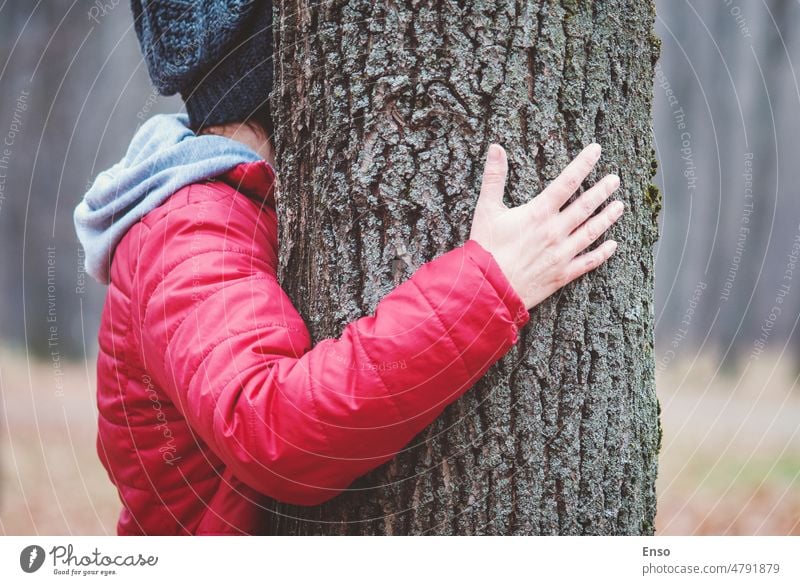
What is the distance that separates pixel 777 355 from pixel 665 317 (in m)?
0.52

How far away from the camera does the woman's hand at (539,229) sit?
3.34 feet

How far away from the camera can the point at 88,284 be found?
370cm

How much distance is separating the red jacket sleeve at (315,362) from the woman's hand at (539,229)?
0.04 m

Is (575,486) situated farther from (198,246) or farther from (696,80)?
(696,80)

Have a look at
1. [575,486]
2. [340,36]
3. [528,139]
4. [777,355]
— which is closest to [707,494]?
[777,355]

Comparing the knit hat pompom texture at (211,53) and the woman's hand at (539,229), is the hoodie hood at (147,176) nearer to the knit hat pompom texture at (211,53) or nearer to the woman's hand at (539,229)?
the knit hat pompom texture at (211,53)

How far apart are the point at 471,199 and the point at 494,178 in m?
0.05

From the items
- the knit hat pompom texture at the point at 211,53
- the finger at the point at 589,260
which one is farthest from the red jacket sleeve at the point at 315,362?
the knit hat pompom texture at the point at 211,53

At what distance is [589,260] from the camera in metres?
1.08

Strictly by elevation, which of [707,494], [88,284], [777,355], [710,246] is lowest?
[707,494]

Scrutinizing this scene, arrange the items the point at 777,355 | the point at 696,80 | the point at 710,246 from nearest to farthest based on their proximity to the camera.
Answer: the point at 777,355, the point at 696,80, the point at 710,246
